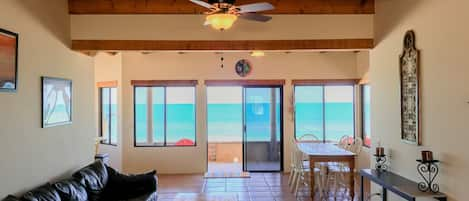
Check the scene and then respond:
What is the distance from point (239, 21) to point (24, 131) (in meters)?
2.86

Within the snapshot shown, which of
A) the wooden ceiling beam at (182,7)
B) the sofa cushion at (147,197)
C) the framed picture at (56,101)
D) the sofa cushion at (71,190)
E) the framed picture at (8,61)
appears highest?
the wooden ceiling beam at (182,7)

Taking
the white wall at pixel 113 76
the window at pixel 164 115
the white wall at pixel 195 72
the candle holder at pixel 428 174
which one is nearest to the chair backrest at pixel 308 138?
the white wall at pixel 195 72

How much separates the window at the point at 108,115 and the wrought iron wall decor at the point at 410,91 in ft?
20.4

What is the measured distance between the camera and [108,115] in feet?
28.7

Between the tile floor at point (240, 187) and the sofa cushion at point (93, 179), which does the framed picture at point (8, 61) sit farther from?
the tile floor at point (240, 187)

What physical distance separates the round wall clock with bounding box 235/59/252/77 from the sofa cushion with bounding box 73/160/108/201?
13.3 feet

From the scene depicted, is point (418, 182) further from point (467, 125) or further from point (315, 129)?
point (315, 129)

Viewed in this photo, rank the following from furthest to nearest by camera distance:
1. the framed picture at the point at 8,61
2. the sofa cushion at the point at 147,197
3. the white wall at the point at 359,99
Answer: the white wall at the point at 359,99 → the sofa cushion at the point at 147,197 → the framed picture at the point at 8,61

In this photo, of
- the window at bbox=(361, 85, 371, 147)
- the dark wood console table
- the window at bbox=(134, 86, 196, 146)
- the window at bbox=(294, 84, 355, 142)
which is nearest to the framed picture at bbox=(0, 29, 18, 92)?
the dark wood console table

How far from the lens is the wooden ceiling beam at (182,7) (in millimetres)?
5020

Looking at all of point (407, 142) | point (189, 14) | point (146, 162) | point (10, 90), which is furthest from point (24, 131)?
point (146, 162)

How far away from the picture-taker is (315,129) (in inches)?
337

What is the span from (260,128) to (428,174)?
4957 mm

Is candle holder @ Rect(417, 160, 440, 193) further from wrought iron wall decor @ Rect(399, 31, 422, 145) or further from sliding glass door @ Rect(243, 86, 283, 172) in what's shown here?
sliding glass door @ Rect(243, 86, 283, 172)
